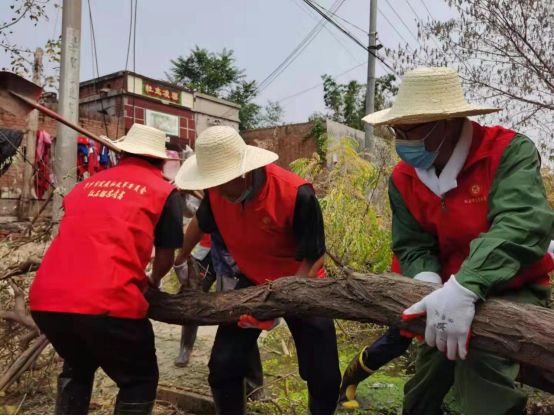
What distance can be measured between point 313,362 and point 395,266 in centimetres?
65

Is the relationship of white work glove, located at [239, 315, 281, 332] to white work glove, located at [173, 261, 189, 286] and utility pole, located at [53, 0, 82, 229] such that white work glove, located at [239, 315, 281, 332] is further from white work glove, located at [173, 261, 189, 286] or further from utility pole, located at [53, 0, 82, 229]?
utility pole, located at [53, 0, 82, 229]

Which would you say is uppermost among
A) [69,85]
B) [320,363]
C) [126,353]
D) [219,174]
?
[69,85]

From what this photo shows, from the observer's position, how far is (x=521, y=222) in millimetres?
1565

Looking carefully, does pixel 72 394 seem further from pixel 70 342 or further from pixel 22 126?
pixel 22 126

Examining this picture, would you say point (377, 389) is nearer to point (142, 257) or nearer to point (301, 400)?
point (301, 400)

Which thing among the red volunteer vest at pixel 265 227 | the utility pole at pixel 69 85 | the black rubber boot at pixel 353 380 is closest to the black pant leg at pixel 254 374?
the black rubber boot at pixel 353 380

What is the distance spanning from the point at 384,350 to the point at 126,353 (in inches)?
63.2

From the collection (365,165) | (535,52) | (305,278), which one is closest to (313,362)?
(305,278)

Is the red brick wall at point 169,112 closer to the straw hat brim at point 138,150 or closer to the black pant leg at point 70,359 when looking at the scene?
the straw hat brim at point 138,150

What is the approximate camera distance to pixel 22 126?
9961mm

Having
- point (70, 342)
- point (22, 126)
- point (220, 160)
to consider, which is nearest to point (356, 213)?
point (220, 160)

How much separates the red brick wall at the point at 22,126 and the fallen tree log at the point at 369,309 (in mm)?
5614

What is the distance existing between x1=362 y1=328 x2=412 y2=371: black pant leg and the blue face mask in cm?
132

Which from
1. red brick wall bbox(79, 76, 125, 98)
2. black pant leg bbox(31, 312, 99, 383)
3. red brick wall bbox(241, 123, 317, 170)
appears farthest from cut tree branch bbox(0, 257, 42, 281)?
red brick wall bbox(241, 123, 317, 170)
